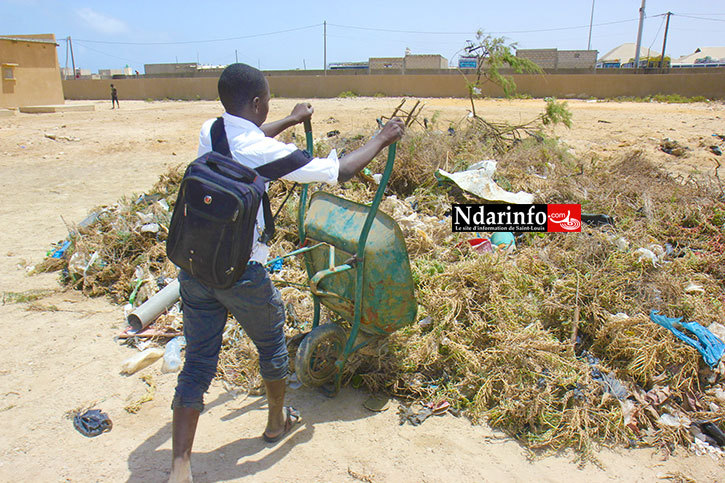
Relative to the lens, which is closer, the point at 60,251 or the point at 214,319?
the point at 214,319

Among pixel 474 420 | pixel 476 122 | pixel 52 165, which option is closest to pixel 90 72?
pixel 52 165

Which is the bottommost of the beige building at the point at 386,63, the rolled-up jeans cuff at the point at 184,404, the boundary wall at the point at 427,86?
the rolled-up jeans cuff at the point at 184,404

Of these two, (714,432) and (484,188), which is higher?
(484,188)

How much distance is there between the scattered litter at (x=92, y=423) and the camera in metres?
2.62

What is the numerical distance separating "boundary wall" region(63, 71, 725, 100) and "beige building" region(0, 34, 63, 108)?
858 cm

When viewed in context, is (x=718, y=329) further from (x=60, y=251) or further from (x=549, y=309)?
(x=60, y=251)

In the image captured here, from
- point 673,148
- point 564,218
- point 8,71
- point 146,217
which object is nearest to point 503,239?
point 564,218

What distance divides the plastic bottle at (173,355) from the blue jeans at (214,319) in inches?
41.5

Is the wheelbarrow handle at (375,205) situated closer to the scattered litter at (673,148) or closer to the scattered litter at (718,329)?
the scattered litter at (718,329)

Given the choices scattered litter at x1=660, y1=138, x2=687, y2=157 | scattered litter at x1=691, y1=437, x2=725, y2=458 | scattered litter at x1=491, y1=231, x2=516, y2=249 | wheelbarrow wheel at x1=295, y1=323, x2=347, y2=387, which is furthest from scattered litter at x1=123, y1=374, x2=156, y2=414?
scattered litter at x1=660, y1=138, x2=687, y2=157

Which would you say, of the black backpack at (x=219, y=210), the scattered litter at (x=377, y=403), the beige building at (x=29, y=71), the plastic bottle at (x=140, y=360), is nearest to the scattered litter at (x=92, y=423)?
the plastic bottle at (x=140, y=360)

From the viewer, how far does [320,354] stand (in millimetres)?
2828

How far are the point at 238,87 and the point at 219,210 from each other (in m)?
0.52

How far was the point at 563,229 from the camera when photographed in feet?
14.0
